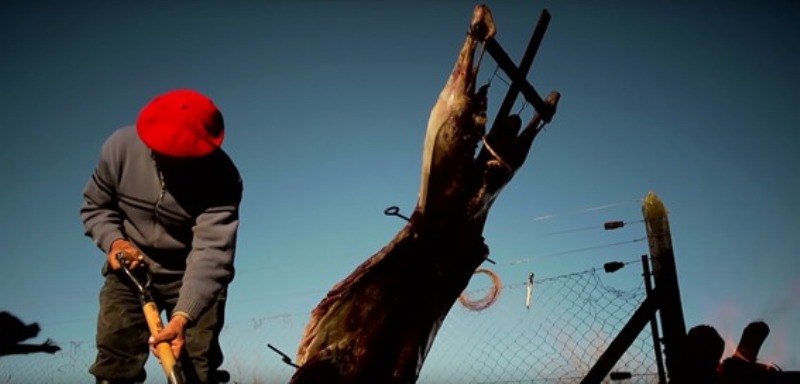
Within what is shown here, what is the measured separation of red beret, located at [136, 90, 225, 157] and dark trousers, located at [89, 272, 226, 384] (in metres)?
0.74

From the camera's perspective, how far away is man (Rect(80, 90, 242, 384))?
7.32 feet

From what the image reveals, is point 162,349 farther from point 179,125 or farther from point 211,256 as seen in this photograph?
point 179,125

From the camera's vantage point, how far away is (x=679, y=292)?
12.6 ft

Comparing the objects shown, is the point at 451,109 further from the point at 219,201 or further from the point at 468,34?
the point at 219,201

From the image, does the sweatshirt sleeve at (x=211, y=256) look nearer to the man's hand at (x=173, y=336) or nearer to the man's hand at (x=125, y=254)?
the man's hand at (x=173, y=336)

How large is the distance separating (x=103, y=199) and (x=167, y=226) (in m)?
0.36

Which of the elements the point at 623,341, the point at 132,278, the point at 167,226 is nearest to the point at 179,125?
the point at 167,226

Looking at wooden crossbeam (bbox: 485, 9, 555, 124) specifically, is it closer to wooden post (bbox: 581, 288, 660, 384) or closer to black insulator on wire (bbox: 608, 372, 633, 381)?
wooden post (bbox: 581, 288, 660, 384)

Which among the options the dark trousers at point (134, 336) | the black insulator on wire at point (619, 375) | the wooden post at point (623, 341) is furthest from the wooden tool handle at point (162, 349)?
the black insulator on wire at point (619, 375)

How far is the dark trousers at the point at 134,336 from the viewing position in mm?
2188

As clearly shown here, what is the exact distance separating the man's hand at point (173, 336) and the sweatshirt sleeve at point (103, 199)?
25.3 inches

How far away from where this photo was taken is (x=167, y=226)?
2.48 meters

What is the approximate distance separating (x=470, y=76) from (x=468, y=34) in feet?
0.89

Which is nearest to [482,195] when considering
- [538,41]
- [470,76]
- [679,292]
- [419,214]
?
[419,214]
